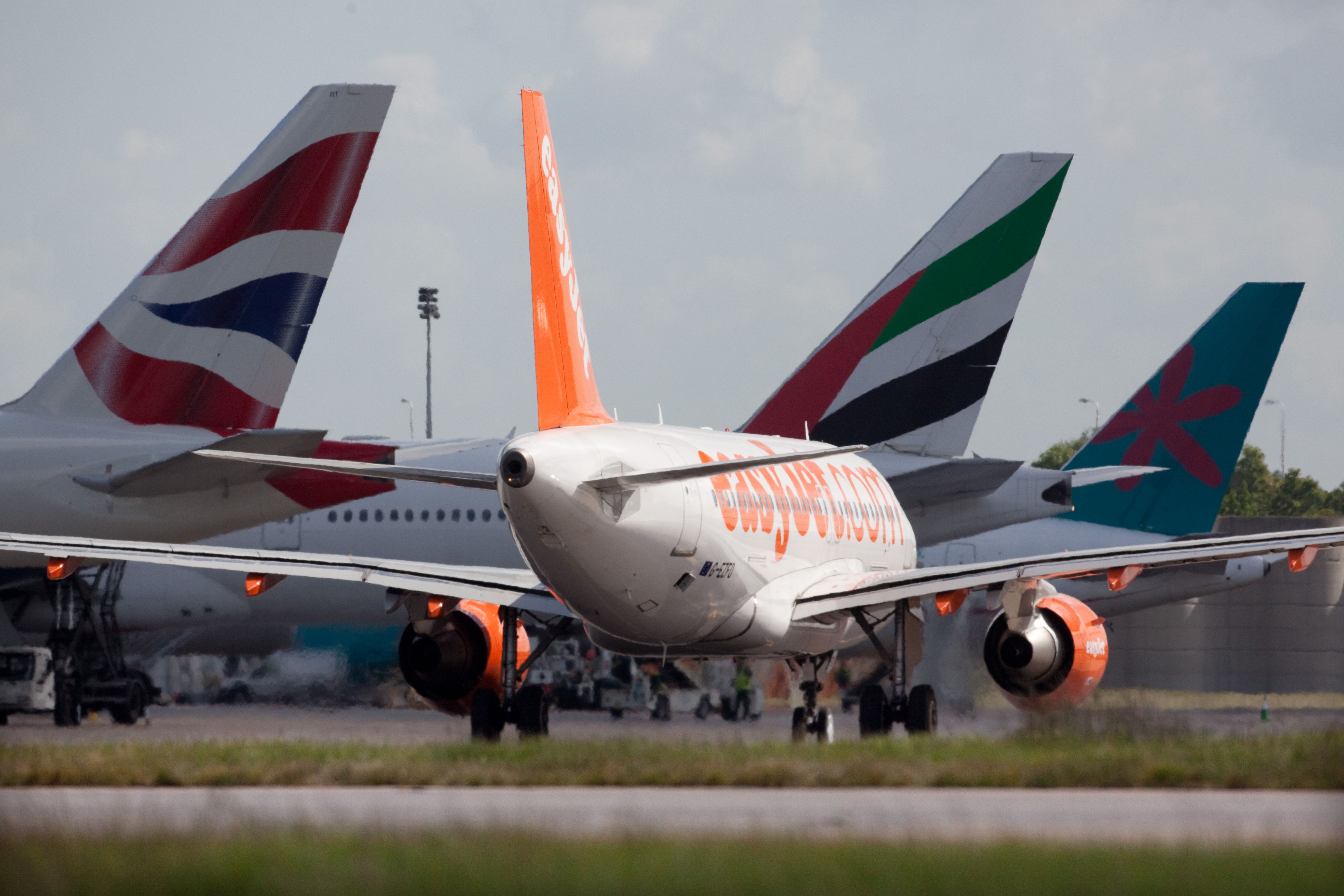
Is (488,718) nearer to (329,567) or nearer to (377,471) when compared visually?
(329,567)

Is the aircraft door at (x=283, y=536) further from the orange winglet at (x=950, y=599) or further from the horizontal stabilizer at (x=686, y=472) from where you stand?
the horizontal stabilizer at (x=686, y=472)

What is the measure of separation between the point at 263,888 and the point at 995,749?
9.13 metres

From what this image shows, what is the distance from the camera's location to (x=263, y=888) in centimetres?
624

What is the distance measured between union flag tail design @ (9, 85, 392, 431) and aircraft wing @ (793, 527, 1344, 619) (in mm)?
7510

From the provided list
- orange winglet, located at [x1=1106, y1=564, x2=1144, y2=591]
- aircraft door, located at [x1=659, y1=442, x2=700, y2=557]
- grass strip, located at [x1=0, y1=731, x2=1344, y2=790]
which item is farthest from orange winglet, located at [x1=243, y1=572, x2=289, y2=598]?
orange winglet, located at [x1=1106, y1=564, x2=1144, y2=591]

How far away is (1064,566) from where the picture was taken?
59.4 ft

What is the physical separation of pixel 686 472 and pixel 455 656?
574 cm

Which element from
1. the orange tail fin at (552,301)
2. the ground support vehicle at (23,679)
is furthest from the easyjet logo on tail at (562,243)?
the ground support vehicle at (23,679)

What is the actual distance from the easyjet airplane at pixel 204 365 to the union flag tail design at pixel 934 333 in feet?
29.6

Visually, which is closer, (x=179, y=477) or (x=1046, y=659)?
(x=1046, y=659)

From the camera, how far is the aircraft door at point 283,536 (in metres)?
33.7

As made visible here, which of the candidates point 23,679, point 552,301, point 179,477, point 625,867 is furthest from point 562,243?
point 23,679

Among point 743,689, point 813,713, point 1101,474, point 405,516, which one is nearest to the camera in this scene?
point 813,713

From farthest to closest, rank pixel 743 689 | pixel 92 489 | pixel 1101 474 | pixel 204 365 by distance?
pixel 743 689
pixel 1101 474
pixel 204 365
pixel 92 489
